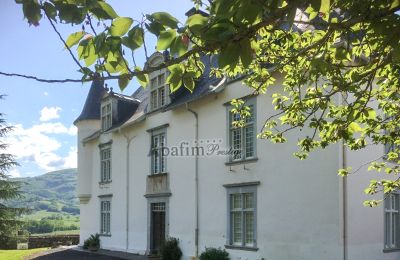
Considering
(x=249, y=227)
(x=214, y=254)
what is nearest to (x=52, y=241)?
(x=214, y=254)

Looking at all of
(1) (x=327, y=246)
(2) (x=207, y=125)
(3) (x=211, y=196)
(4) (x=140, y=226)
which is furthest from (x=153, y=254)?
(1) (x=327, y=246)

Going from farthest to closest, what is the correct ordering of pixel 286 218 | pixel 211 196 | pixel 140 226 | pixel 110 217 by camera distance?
pixel 110 217 → pixel 140 226 → pixel 211 196 → pixel 286 218

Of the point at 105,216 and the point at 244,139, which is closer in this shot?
the point at 244,139

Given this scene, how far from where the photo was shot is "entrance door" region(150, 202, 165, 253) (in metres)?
21.6

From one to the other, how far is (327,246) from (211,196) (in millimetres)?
5506

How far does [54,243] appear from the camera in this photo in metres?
36.7

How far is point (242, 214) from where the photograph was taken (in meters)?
16.6

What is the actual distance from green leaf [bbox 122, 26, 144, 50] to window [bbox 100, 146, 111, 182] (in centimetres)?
2376

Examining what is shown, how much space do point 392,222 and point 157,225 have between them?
10203mm

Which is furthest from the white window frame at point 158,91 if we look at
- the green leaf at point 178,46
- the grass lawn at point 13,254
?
the green leaf at point 178,46

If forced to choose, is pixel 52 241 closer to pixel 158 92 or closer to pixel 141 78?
pixel 158 92

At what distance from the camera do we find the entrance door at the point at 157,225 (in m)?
21.6

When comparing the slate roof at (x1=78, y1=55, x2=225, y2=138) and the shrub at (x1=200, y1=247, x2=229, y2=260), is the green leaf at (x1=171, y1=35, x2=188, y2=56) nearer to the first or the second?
the slate roof at (x1=78, y1=55, x2=225, y2=138)

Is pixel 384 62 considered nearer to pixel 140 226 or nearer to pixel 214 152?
pixel 214 152
